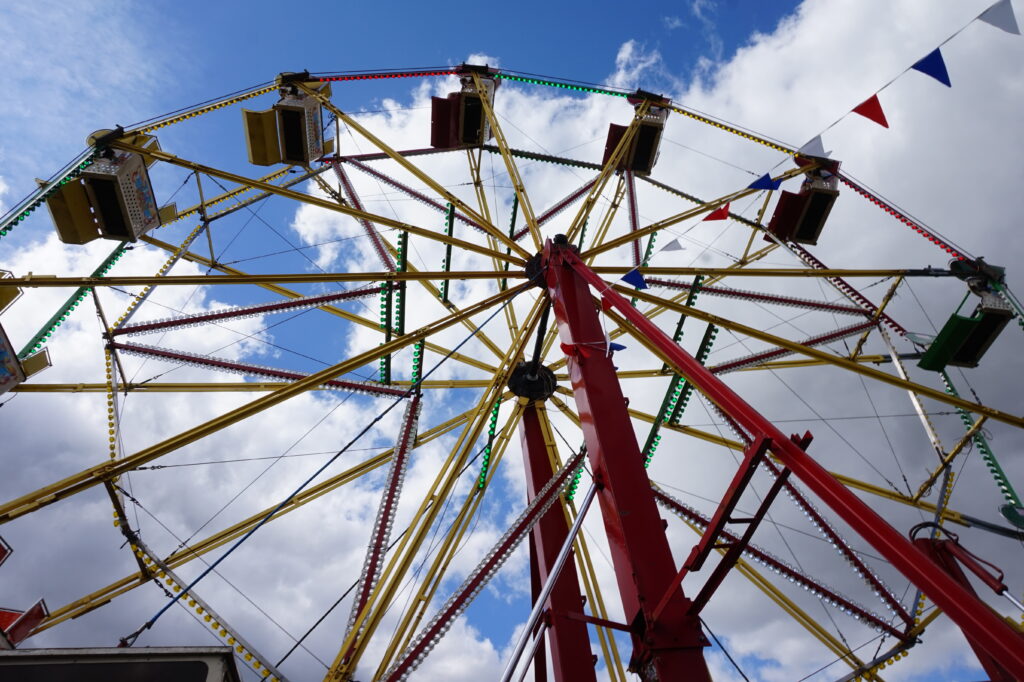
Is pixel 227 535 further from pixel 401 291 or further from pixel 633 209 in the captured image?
pixel 633 209

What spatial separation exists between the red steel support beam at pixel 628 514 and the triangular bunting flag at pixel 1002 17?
6143mm

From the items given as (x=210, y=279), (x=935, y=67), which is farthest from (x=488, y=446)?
(x=935, y=67)

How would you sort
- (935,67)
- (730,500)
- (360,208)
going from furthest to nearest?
(360,208) → (935,67) → (730,500)

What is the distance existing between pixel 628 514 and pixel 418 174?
27.9ft

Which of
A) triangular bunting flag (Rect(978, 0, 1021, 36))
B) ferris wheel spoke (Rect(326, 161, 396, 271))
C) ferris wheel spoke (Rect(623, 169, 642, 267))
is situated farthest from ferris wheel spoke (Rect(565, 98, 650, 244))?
triangular bunting flag (Rect(978, 0, 1021, 36))

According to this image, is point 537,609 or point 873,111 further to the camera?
point 873,111

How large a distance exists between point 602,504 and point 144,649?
16.2 ft

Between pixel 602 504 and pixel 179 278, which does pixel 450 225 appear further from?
pixel 602 504

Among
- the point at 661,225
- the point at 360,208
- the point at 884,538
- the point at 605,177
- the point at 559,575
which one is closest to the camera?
the point at 884,538

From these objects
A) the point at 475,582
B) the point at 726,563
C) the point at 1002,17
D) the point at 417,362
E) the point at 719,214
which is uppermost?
the point at 719,214

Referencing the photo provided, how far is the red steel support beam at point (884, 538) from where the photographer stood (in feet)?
11.6

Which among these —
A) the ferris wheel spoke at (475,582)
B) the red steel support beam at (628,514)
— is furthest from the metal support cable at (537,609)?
the ferris wheel spoke at (475,582)

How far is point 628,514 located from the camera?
21.5 feet

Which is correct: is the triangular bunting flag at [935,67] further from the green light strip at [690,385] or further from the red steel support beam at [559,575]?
the red steel support beam at [559,575]
